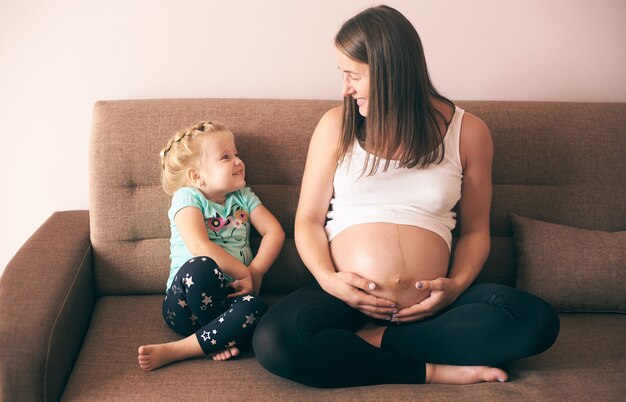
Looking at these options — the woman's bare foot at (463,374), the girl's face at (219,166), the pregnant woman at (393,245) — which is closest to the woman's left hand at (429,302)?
the pregnant woman at (393,245)

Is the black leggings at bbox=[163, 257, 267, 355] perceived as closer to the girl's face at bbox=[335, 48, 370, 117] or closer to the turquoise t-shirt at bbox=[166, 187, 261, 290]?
the turquoise t-shirt at bbox=[166, 187, 261, 290]

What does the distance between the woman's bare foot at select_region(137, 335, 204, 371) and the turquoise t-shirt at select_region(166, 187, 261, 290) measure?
248mm

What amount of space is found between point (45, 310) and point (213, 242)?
503 mm

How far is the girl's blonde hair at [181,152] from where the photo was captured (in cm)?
181

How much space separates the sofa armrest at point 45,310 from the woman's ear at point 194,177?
368mm

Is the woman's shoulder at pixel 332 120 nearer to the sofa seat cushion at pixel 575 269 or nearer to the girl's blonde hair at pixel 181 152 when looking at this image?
the girl's blonde hair at pixel 181 152

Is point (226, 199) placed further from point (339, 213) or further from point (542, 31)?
point (542, 31)

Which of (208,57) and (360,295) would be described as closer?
(360,295)

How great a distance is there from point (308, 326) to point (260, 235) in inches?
19.0

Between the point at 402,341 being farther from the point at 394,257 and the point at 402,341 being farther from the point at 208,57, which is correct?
the point at 208,57

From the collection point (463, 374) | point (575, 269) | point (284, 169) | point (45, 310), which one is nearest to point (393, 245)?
point (463, 374)

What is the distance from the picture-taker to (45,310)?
148 cm

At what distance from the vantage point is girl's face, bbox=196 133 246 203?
1.82 m

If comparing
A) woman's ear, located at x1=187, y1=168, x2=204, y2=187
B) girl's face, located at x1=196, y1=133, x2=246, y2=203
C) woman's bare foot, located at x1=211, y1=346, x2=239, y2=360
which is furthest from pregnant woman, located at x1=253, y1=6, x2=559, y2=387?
woman's ear, located at x1=187, y1=168, x2=204, y2=187
